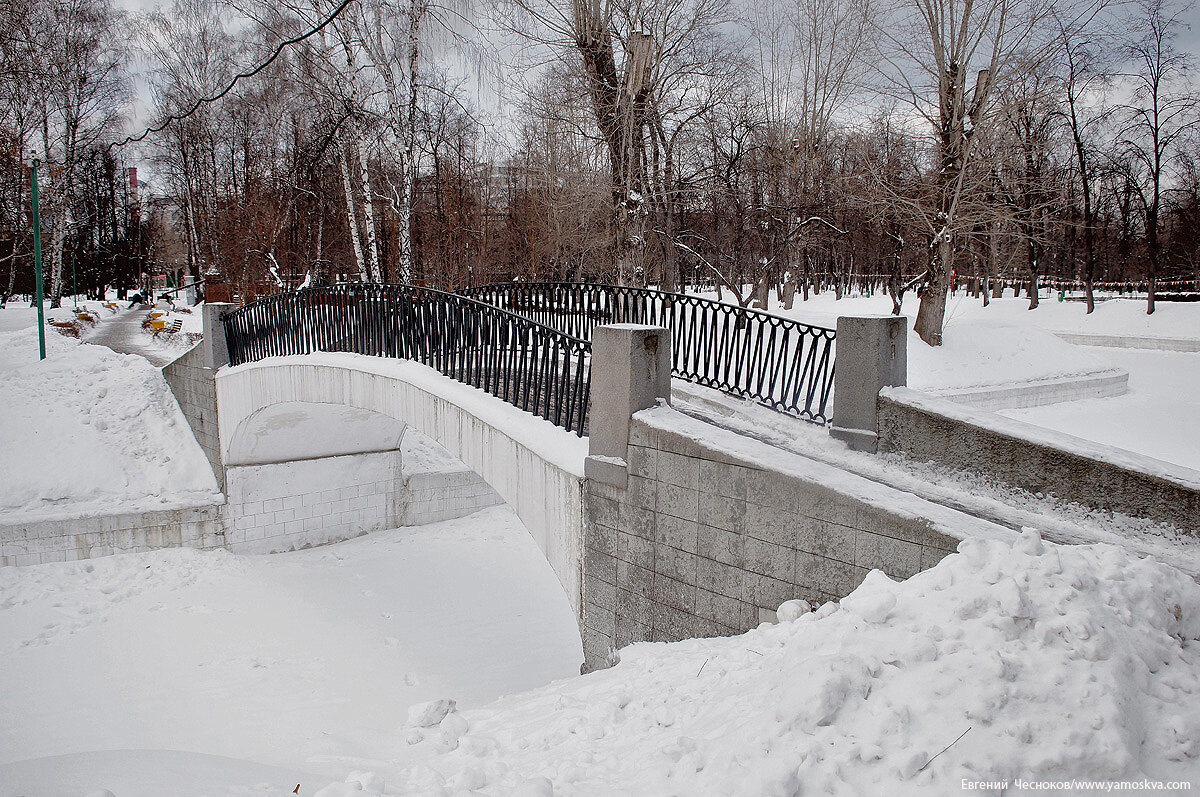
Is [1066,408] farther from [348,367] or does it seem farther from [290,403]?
[290,403]

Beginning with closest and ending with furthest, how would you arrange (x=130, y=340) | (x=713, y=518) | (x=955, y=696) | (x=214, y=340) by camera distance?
1. (x=955, y=696)
2. (x=713, y=518)
3. (x=214, y=340)
4. (x=130, y=340)

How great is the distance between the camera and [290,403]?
10891 millimetres

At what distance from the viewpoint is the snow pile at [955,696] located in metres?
2.38

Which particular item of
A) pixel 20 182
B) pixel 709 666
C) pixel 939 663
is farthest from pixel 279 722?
pixel 20 182

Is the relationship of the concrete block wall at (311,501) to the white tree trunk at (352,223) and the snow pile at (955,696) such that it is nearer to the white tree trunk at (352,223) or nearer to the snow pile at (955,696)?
the white tree trunk at (352,223)

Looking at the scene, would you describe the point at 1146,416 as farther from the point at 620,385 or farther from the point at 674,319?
the point at 620,385

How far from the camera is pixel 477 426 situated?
6.64 metres

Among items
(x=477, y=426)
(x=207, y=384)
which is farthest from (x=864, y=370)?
(x=207, y=384)

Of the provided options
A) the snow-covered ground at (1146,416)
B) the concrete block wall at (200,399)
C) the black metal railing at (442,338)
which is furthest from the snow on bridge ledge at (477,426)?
the snow-covered ground at (1146,416)

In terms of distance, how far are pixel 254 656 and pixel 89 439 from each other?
5.83 meters

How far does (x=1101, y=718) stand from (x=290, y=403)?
10.5 meters

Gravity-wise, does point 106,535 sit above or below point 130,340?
below

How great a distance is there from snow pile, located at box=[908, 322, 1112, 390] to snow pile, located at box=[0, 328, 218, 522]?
12.5 meters

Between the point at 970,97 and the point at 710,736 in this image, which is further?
the point at 970,97
